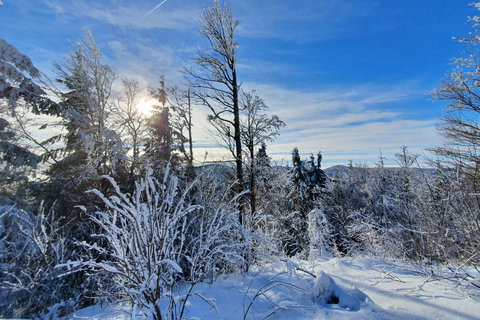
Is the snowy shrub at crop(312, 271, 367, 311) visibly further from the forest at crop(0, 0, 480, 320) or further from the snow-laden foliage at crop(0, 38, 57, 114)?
the snow-laden foliage at crop(0, 38, 57, 114)

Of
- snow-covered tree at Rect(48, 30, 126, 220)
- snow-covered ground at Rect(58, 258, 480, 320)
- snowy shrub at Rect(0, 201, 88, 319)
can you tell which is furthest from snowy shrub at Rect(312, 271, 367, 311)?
snow-covered tree at Rect(48, 30, 126, 220)

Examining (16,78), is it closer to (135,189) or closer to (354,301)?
(135,189)

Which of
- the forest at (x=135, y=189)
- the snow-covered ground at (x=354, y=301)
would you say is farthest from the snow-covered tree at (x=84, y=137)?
the snow-covered ground at (x=354, y=301)

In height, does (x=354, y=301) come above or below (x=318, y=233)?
above

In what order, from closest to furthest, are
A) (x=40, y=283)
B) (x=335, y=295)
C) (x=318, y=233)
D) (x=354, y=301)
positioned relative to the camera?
(x=354, y=301)
(x=335, y=295)
(x=40, y=283)
(x=318, y=233)

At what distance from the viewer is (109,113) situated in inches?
422

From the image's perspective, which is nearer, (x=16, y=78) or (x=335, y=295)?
(x=335, y=295)

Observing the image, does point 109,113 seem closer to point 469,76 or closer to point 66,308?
point 66,308

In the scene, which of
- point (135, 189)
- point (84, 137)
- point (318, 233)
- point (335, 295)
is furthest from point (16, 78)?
point (318, 233)

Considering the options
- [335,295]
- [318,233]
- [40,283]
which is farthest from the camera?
[318,233]

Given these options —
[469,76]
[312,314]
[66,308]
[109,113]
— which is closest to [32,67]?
[109,113]

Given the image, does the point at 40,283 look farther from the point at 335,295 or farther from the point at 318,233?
the point at 318,233

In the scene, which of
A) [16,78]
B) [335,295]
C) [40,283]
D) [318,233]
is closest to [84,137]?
[16,78]

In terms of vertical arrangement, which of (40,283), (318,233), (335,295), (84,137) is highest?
(84,137)
